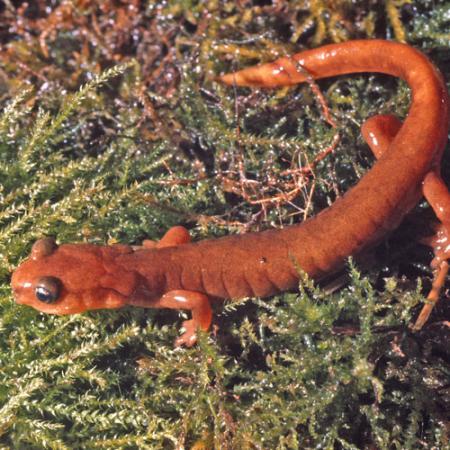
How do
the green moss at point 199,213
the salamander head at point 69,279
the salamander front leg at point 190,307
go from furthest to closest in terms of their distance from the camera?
the salamander front leg at point 190,307, the salamander head at point 69,279, the green moss at point 199,213

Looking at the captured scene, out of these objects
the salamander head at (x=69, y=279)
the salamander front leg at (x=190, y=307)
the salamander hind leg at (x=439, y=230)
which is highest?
the salamander hind leg at (x=439, y=230)

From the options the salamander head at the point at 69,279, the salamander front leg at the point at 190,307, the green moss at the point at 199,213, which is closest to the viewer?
the green moss at the point at 199,213

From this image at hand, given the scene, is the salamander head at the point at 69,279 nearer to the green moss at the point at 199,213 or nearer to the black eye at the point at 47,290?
the black eye at the point at 47,290

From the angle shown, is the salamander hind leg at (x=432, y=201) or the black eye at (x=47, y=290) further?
the salamander hind leg at (x=432, y=201)

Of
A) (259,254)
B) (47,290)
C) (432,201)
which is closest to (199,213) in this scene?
(259,254)

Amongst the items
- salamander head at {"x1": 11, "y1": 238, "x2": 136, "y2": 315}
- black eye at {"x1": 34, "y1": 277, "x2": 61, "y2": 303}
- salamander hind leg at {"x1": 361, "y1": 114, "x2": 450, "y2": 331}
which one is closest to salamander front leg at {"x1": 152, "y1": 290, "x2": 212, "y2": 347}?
salamander head at {"x1": 11, "y1": 238, "x2": 136, "y2": 315}

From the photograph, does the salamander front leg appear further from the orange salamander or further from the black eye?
the black eye

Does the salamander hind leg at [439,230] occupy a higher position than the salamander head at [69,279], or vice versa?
the salamander hind leg at [439,230]

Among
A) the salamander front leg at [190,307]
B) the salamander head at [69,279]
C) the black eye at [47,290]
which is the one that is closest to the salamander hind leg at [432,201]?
the salamander front leg at [190,307]

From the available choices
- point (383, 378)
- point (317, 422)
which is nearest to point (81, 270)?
point (317, 422)
